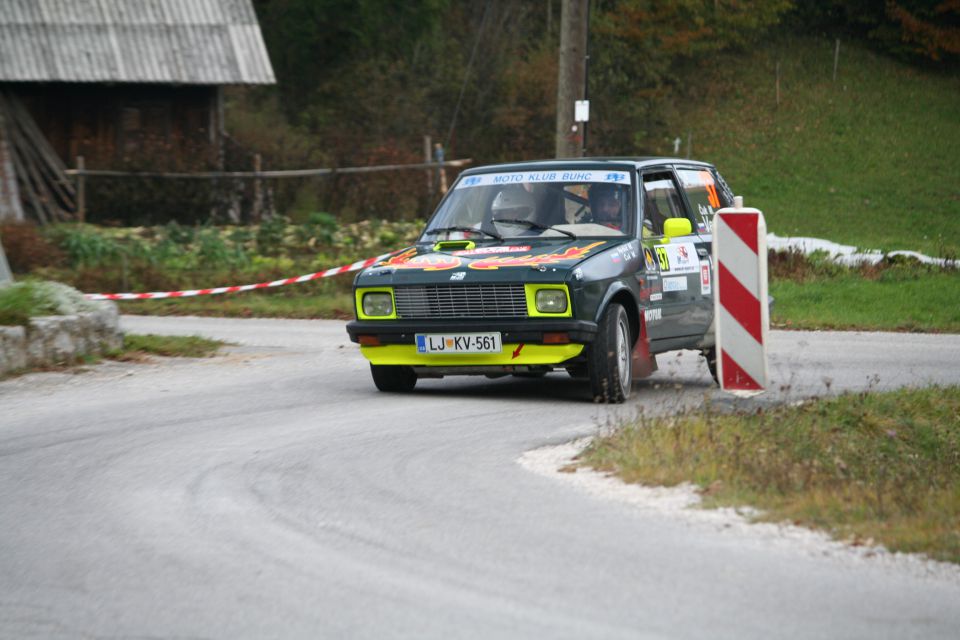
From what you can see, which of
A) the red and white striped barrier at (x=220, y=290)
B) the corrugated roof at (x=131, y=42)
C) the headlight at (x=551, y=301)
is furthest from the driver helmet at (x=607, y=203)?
the corrugated roof at (x=131, y=42)

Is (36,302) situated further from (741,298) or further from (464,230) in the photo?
(741,298)

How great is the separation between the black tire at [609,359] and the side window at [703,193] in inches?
76.1

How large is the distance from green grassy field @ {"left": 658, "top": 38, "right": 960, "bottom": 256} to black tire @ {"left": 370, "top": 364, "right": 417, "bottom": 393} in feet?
76.2

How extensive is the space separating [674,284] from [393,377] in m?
2.32

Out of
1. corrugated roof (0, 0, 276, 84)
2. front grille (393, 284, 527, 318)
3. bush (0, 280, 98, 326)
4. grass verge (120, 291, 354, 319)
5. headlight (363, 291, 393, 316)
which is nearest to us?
front grille (393, 284, 527, 318)

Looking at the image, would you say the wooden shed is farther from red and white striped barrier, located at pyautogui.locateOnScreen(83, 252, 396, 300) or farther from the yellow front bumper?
the yellow front bumper

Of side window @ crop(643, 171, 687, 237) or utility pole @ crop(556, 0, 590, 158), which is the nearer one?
side window @ crop(643, 171, 687, 237)

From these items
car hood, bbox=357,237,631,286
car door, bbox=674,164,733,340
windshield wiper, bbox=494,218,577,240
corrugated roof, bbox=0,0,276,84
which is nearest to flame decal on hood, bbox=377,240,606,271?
car hood, bbox=357,237,631,286

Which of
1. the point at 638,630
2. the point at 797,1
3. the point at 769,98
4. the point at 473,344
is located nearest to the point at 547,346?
the point at 473,344

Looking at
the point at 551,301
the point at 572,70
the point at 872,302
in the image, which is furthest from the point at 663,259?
the point at 572,70

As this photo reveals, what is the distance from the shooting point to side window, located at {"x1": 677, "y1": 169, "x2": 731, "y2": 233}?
11898mm

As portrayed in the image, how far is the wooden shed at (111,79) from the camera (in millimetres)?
28859

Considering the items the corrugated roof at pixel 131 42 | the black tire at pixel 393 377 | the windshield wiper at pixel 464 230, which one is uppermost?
the corrugated roof at pixel 131 42

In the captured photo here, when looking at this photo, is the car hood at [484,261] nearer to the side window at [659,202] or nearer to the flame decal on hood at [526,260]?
the flame decal on hood at [526,260]
